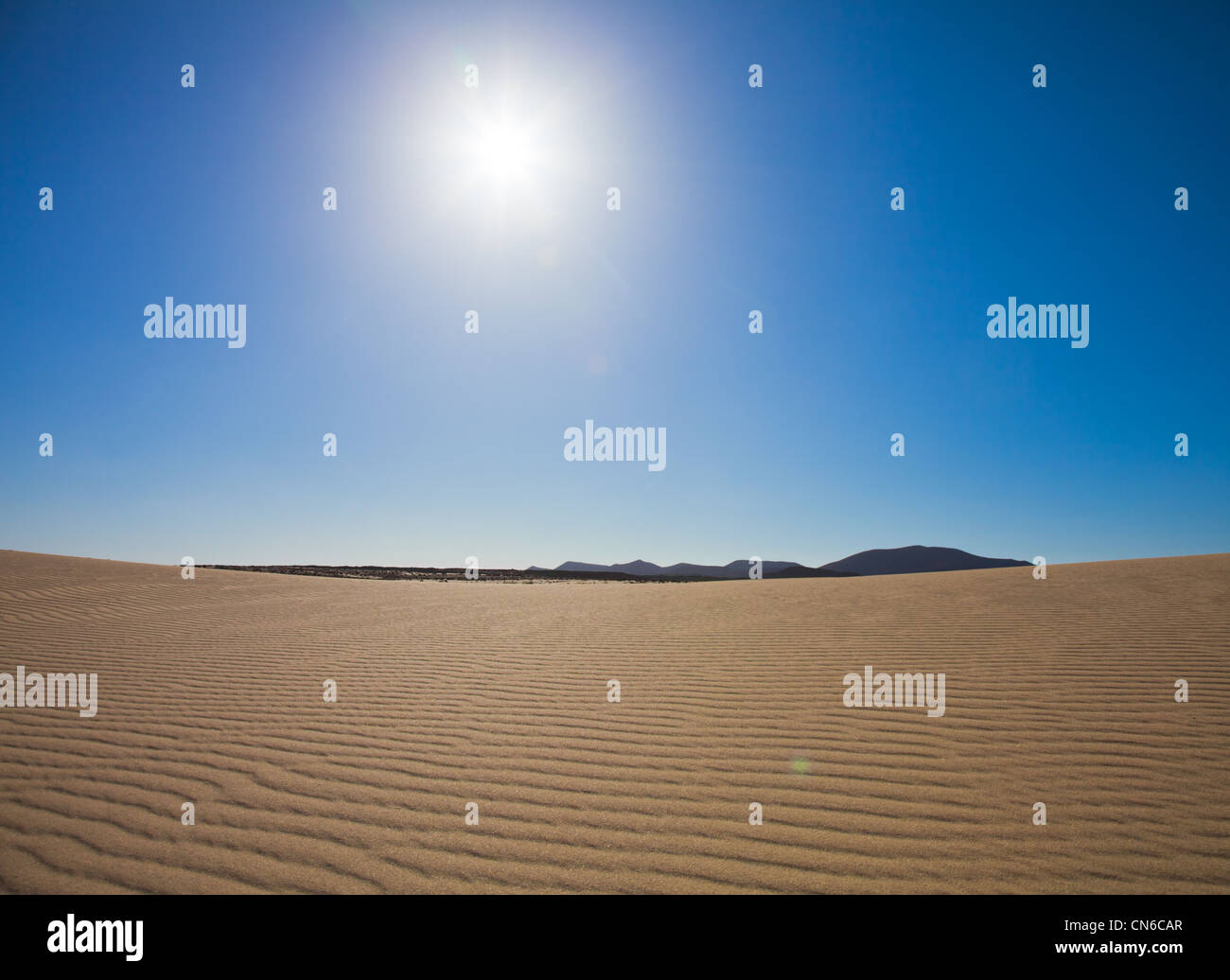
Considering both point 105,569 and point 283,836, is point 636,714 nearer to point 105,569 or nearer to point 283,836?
point 283,836

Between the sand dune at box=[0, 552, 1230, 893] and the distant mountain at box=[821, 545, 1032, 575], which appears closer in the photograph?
the sand dune at box=[0, 552, 1230, 893]

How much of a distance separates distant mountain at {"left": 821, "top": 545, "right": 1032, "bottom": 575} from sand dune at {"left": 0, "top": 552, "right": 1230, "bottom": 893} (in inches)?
3832

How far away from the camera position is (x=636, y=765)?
4062 millimetres

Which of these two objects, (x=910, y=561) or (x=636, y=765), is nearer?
(x=636, y=765)

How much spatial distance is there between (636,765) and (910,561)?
11277cm

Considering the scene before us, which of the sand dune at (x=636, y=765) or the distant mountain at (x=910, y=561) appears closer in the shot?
the sand dune at (x=636, y=765)

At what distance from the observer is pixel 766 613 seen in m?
11.3

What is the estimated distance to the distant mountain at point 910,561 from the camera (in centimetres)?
10025

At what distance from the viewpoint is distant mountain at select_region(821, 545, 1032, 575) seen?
10025 cm

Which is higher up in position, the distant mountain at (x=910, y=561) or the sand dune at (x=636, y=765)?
the sand dune at (x=636, y=765)

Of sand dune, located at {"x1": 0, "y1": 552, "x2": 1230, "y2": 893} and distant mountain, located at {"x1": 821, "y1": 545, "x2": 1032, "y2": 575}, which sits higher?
sand dune, located at {"x1": 0, "y1": 552, "x2": 1230, "y2": 893}

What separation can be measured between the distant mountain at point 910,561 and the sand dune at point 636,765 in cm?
9733
